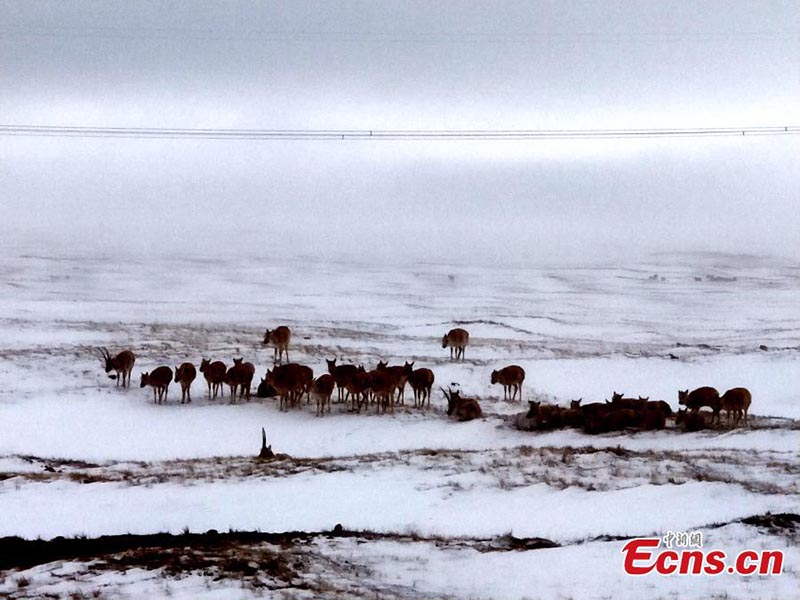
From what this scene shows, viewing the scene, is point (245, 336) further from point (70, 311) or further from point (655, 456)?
point (655, 456)

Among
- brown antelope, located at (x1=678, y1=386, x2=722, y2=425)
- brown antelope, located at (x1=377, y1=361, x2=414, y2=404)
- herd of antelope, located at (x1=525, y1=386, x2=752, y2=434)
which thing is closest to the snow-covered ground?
herd of antelope, located at (x1=525, y1=386, x2=752, y2=434)

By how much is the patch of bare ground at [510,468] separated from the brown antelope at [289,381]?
5218 millimetres

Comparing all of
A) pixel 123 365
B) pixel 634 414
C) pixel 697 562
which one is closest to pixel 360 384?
pixel 634 414

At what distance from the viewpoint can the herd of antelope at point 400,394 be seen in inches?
808

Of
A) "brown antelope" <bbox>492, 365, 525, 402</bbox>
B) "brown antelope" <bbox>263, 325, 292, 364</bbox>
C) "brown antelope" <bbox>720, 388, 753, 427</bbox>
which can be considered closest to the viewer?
"brown antelope" <bbox>720, 388, 753, 427</bbox>

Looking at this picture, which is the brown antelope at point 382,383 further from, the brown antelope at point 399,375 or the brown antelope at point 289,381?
the brown antelope at point 289,381

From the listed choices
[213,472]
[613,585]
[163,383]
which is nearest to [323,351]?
[163,383]

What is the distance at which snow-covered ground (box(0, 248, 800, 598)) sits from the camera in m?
10.7

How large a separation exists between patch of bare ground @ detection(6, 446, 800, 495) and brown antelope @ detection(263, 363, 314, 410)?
5.22 m

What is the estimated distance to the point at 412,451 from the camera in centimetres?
1886

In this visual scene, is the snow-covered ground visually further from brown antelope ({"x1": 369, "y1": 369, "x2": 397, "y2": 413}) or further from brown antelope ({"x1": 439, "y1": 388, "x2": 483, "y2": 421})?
brown antelope ({"x1": 369, "y1": 369, "x2": 397, "y2": 413})

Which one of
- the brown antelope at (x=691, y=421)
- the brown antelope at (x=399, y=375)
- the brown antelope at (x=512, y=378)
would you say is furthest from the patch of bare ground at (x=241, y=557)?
the brown antelope at (x=512, y=378)

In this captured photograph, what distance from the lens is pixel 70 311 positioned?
143ft

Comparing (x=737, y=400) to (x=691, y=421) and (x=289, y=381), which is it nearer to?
(x=691, y=421)
